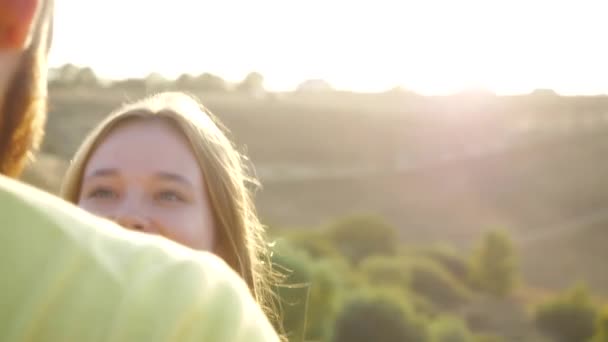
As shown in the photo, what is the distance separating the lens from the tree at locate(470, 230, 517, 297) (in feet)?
62.9

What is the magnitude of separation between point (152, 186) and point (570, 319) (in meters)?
16.1

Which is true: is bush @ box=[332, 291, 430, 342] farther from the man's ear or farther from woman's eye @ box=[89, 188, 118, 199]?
the man's ear

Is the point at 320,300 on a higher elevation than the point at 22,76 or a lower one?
lower

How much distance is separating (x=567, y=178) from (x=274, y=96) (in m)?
29.3

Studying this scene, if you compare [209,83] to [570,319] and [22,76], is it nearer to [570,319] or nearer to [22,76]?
[570,319]


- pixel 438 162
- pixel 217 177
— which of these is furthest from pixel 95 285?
pixel 438 162

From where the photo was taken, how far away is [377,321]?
12.2 m

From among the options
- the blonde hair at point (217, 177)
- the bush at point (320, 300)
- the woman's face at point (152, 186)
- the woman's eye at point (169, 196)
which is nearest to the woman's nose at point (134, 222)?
the woman's face at point (152, 186)

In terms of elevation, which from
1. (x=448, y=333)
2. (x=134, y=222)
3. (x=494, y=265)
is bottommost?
(x=494, y=265)

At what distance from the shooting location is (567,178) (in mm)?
45750

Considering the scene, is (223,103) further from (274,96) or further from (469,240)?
(469,240)

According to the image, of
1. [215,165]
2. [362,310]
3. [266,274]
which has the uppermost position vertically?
[215,165]

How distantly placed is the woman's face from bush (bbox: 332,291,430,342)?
33.2 feet

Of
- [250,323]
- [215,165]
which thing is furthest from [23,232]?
[215,165]
